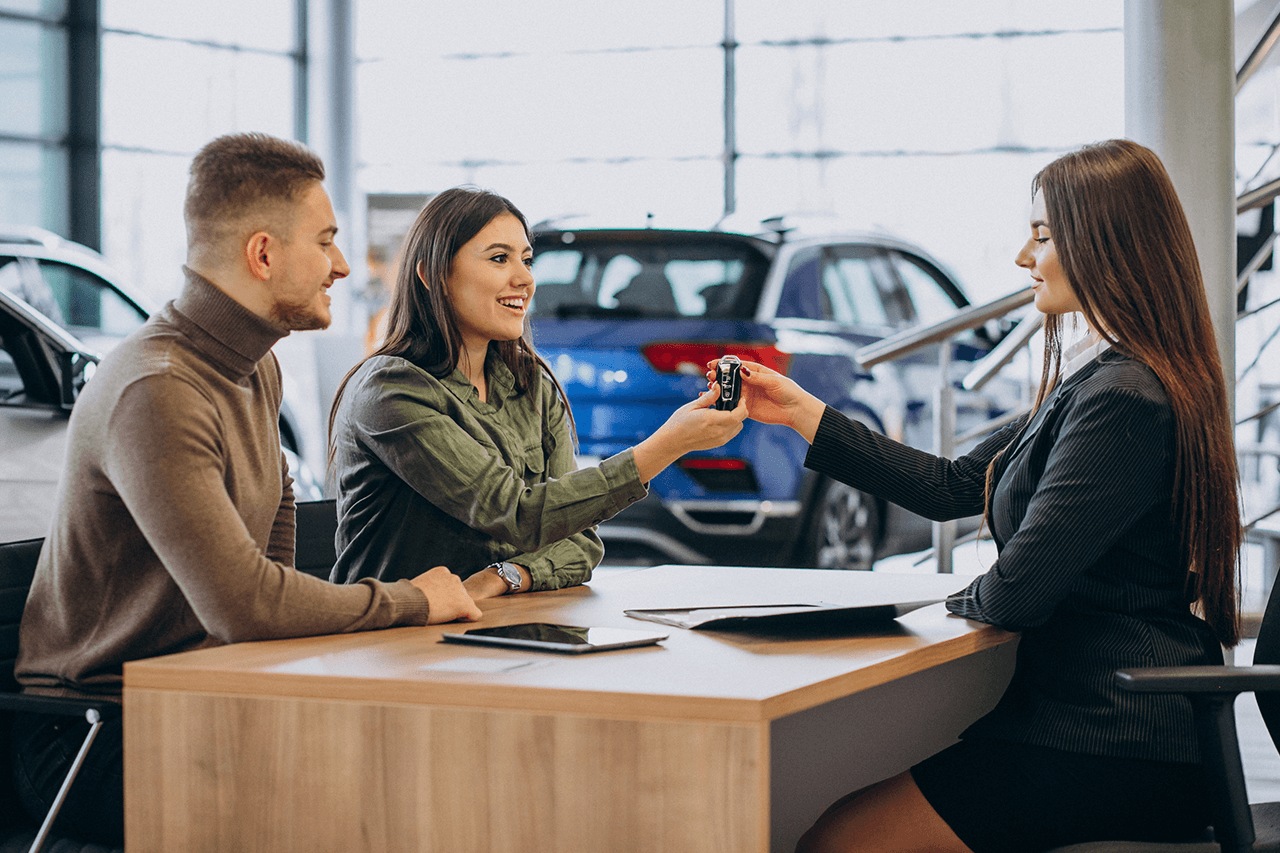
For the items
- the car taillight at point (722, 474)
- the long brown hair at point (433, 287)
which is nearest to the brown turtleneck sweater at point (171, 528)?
the long brown hair at point (433, 287)

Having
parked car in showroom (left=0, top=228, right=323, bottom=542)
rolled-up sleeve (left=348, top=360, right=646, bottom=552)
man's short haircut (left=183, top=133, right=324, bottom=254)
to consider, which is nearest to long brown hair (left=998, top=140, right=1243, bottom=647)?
rolled-up sleeve (left=348, top=360, right=646, bottom=552)

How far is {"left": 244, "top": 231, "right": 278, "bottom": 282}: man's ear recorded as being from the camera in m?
1.83

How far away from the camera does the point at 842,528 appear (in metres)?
5.48

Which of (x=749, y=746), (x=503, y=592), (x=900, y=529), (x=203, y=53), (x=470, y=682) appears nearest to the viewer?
(x=749, y=746)

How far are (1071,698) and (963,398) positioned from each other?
454 cm

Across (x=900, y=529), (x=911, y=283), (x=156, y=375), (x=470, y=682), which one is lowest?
(x=900, y=529)

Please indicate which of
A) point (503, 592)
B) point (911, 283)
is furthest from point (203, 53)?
point (503, 592)

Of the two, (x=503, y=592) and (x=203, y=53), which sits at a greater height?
(x=203, y=53)

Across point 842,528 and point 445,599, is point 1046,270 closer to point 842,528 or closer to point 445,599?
point 445,599

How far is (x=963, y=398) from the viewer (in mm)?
6129

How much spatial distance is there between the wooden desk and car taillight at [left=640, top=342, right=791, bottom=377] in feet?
10.4

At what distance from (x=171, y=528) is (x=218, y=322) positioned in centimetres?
34

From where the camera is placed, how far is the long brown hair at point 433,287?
7.77 feet

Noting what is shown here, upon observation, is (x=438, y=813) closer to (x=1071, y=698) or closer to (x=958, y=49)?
(x=1071, y=698)
